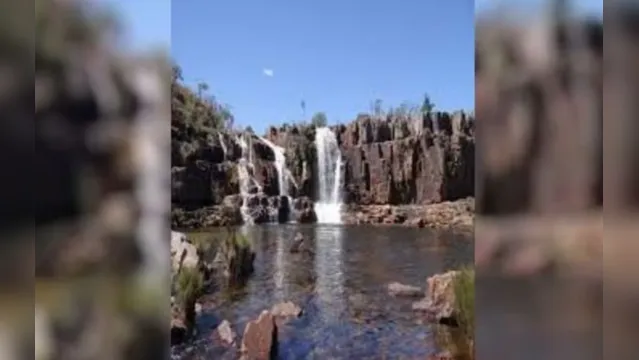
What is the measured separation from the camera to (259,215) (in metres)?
1.88

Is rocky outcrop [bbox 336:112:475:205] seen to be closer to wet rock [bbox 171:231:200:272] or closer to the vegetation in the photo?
the vegetation

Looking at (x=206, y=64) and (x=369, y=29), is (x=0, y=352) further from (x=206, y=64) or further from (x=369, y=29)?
(x=369, y=29)

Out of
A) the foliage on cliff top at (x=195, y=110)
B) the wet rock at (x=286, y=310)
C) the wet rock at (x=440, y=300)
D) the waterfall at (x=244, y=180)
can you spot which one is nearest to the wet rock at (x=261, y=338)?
the wet rock at (x=286, y=310)

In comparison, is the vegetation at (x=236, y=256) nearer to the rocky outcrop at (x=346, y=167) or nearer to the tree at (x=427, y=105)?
the rocky outcrop at (x=346, y=167)

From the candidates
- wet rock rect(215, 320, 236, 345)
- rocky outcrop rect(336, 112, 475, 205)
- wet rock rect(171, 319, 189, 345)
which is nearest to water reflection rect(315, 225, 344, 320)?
rocky outcrop rect(336, 112, 475, 205)

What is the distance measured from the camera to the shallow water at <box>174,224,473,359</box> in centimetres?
180

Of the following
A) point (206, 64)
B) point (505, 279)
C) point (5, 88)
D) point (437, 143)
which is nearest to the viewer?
point (5, 88)

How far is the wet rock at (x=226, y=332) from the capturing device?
1.81 meters

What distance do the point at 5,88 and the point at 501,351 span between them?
2.97 feet

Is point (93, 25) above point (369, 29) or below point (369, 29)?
below

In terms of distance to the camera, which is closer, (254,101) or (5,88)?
(5,88)

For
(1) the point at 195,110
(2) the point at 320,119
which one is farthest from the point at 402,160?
(1) the point at 195,110

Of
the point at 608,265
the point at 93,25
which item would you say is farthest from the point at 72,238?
the point at 608,265

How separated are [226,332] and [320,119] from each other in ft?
2.11
